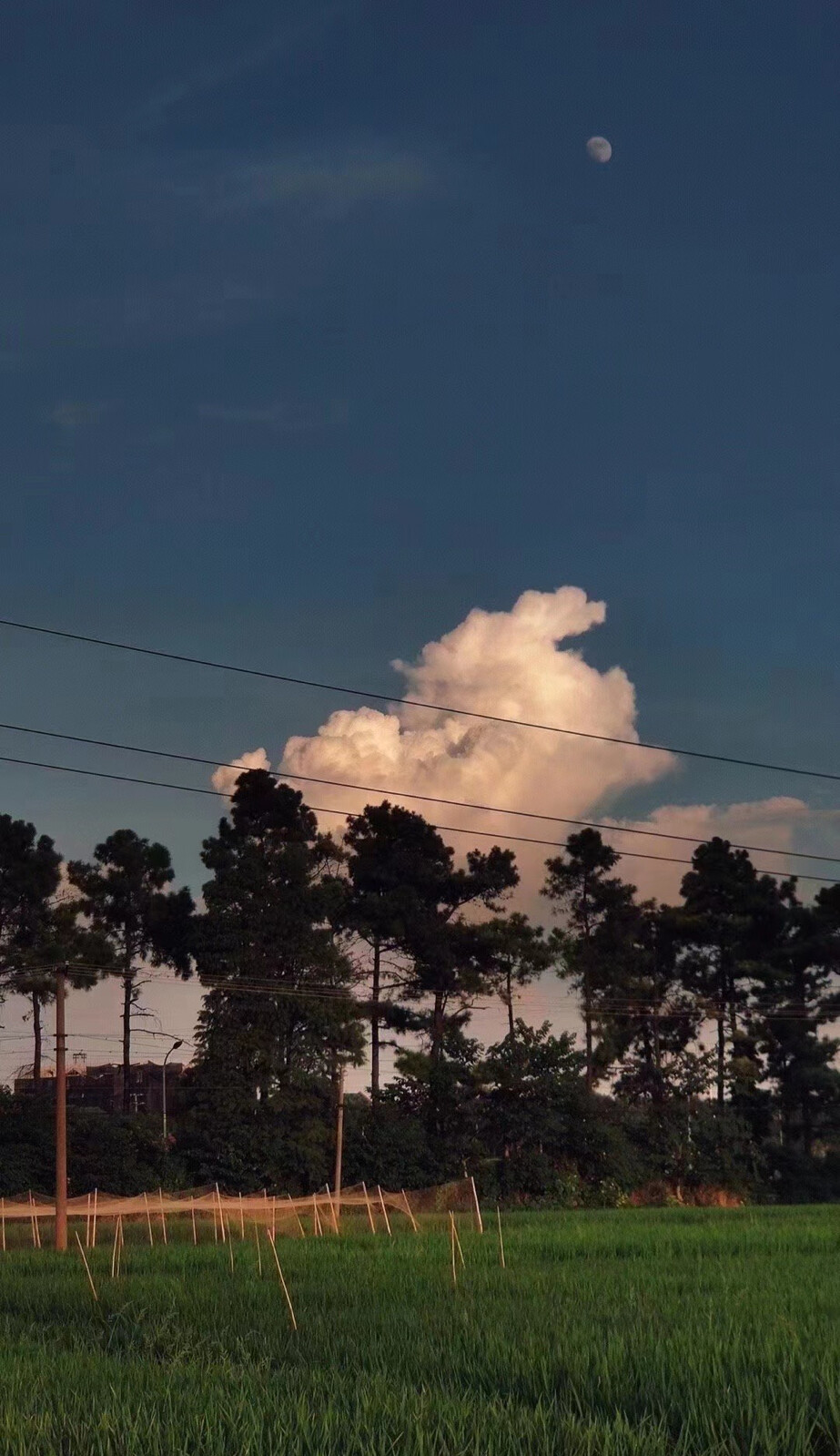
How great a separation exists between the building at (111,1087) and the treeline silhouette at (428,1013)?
1.57 meters

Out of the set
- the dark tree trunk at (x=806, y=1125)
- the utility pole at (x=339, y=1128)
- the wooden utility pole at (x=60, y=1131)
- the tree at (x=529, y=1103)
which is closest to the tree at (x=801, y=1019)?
the dark tree trunk at (x=806, y=1125)

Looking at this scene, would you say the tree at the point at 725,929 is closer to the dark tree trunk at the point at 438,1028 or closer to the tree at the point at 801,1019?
the tree at the point at 801,1019

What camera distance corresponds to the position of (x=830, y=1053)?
6300 cm

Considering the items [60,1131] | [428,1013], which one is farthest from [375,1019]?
[60,1131]

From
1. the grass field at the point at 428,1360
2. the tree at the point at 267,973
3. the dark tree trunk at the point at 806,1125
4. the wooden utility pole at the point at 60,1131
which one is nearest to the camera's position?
the grass field at the point at 428,1360

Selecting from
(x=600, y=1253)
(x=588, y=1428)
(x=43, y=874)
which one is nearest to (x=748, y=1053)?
(x=43, y=874)

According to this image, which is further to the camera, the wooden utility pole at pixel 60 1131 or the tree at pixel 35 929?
the tree at pixel 35 929

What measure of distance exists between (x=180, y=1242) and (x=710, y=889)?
37411 millimetres

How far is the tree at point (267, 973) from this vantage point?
52.2 m

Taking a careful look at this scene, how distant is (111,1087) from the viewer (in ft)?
252

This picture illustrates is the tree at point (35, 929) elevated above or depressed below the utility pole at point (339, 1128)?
above

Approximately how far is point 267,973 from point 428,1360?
41.4 m

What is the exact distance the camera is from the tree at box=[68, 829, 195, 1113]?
57.3m

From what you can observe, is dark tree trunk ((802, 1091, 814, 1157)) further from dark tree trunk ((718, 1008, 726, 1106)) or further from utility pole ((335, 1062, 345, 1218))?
utility pole ((335, 1062, 345, 1218))
